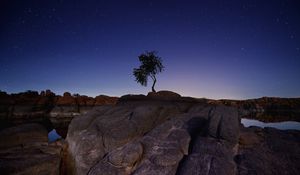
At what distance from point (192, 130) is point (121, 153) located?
422cm

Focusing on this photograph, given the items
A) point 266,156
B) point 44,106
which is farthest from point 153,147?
point 44,106

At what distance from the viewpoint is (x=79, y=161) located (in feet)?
28.9

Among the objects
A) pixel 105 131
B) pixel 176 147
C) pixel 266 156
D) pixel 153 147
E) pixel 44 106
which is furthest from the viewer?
pixel 44 106

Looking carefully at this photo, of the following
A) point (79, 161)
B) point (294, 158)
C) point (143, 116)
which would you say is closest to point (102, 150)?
point (79, 161)

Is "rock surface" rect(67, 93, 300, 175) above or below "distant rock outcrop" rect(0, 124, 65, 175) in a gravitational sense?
above

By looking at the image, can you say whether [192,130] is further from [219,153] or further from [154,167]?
[154,167]

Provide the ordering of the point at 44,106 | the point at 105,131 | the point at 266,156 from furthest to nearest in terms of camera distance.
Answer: the point at 44,106, the point at 105,131, the point at 266,156

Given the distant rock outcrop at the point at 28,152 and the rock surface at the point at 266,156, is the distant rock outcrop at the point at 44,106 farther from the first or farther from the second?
the rock surface at the point at 266,156

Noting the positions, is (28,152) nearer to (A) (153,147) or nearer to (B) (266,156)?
(A) (153,147)

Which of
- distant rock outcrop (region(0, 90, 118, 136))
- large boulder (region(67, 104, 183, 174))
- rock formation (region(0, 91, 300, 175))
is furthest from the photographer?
distant rock outcrop (region(0, 90, 118, 136))

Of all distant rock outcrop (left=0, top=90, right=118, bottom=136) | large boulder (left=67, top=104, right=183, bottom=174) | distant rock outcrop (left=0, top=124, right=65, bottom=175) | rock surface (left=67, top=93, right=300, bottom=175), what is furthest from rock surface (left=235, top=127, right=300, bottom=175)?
distant rock outcrop (left=0, top=90, right=118, bottom=136)

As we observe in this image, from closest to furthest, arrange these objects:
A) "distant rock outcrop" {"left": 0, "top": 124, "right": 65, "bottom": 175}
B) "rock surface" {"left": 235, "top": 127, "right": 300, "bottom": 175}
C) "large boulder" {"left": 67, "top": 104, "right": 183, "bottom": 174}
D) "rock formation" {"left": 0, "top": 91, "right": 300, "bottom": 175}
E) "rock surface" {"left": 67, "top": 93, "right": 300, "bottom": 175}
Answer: "rock surface" {"left": 235, "top": 127, "right": 300, "bottom": 175} < "rock surface" {"left": 67, "top": 93, "right": 300, "bottom": 175} < "rock formation" {"left": 0, "top": 91, "right": 300, "bottom": 175} < "distant rock outcrop" {"left": 0, "top": 124, "right": 65, "bottom": 175} < "large boulder" {"left": 67, "top": 104, "right": 183, "bottom": 174}

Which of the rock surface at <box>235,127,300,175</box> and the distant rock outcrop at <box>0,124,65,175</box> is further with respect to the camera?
the distant rock outcrop at <box>0,124,65,175</box>

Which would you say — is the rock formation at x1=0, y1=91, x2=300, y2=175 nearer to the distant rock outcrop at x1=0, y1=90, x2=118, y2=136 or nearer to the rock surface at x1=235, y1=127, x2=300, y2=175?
the rock surface at x1=235, y1=127, x2=300, y2=175
